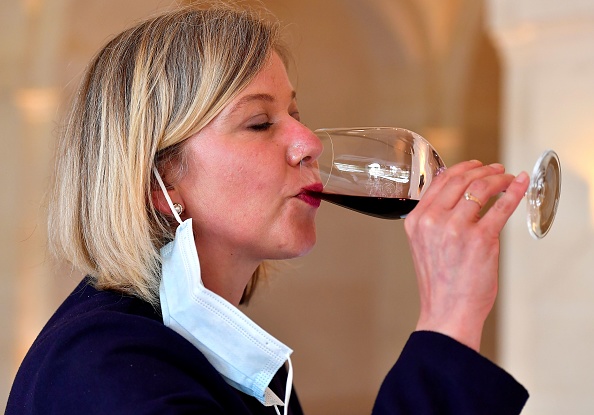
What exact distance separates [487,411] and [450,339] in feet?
0.36

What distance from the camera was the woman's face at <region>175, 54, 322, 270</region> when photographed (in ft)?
5.48

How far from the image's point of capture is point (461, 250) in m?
1.27

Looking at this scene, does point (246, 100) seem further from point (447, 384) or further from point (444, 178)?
point (447, 384)

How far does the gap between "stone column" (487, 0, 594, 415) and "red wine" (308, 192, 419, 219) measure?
1967 mm

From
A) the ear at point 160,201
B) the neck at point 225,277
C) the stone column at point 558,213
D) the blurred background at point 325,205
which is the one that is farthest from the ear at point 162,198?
the stone column at point 558,213

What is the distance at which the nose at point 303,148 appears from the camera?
5.51 feet

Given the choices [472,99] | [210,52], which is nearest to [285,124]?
[210,52]

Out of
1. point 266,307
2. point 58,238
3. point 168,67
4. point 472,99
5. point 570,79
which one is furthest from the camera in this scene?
point 472,99

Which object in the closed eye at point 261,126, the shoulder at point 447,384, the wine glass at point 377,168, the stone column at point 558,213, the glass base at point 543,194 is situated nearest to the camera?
the shoulder at point 447,384

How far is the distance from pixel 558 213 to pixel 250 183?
6.95ft

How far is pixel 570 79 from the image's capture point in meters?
3.50

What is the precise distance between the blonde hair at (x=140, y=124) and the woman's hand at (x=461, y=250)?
1.81 ft

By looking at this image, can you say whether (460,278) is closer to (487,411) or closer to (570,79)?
(487,411)

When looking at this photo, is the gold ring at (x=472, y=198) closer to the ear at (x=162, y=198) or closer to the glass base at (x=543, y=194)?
the glass base at (x=543, y=194)
